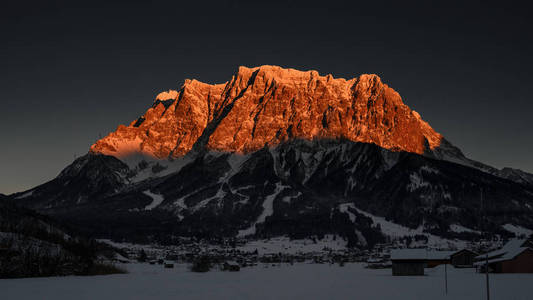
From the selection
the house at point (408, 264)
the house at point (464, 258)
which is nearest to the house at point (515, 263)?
the house at point (408, 264)

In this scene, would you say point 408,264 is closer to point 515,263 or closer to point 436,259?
point 515,263

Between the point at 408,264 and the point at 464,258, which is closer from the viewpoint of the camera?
the point at 408,264

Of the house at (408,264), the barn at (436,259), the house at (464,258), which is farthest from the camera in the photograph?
the barn at (436,259)

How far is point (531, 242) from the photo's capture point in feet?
440

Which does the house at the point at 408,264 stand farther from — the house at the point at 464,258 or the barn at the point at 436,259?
the barn at the point at 436,259

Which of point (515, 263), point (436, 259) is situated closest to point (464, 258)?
point (436, 259)

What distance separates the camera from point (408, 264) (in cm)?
13112

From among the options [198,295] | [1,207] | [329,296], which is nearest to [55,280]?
[198,295]

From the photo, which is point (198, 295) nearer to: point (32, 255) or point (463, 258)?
point (32, 255)

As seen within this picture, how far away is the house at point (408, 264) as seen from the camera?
12988 cm

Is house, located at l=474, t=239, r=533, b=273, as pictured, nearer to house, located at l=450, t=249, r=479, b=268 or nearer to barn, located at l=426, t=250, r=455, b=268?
house, located at l=450, t=249, r=479, b=268

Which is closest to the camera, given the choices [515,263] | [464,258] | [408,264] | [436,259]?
[515,263]

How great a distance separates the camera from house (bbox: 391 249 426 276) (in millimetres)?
129875

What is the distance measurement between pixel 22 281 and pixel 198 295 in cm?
2067
